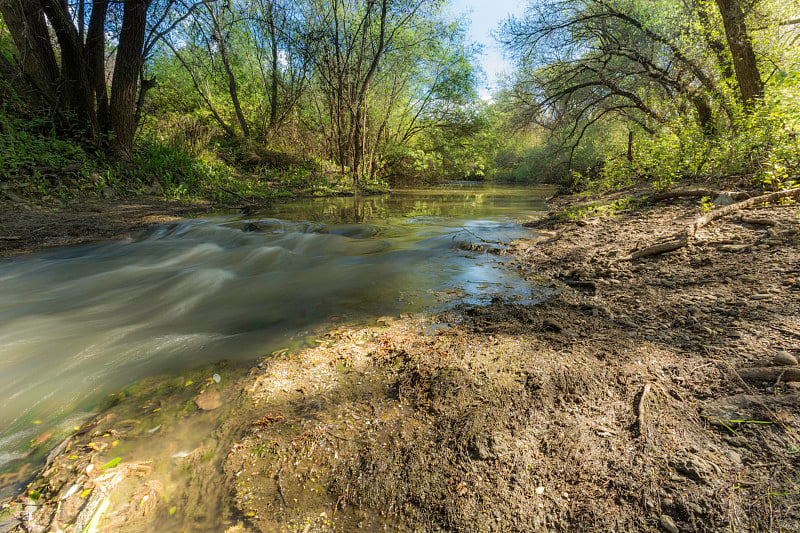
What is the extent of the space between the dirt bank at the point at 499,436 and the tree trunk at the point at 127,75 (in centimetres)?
1085

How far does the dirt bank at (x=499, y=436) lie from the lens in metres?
1.10

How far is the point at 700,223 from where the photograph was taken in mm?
3877

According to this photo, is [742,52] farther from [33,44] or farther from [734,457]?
[33,44]

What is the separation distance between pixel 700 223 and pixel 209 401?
16.8 feet

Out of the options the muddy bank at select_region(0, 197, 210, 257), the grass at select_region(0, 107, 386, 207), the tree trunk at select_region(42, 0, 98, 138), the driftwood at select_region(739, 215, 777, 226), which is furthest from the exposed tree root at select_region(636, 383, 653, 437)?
the tree trunk at select_region(42, 0, 98, 138)

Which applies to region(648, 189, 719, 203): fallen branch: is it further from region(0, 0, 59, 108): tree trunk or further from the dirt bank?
region(0, 0, 59, 108): tree trunk

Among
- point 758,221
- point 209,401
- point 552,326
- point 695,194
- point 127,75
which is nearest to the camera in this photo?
point 209,401

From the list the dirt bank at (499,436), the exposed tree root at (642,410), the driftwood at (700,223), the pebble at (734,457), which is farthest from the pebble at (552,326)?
the driftwood at (700,223)

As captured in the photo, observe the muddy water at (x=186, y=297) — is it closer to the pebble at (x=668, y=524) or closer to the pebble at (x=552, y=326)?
the pebble at (x=552, y=326)

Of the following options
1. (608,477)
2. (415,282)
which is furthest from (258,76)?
(608,477)

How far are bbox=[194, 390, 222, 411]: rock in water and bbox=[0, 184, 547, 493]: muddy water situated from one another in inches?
12.9

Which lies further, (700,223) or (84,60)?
(84,60)

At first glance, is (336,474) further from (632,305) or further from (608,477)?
(632,305)

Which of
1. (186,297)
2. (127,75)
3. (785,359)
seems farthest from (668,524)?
(127,75)
